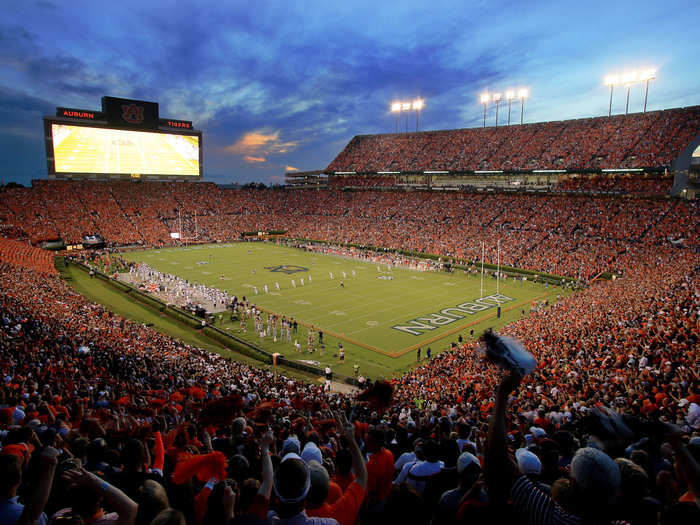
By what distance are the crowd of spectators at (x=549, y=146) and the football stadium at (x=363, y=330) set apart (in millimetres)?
415

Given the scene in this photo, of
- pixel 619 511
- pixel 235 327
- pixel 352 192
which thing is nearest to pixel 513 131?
pixel 352 192

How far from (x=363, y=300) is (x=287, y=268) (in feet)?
50.7

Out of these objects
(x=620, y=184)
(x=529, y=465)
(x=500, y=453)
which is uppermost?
(x=620, y=184)

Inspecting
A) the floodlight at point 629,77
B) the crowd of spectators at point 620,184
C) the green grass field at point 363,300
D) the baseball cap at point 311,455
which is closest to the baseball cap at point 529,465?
the baseball cap at point 311,455

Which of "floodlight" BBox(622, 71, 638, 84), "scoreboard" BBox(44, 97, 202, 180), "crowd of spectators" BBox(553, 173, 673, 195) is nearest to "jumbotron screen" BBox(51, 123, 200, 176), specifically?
"scoreboard" BBox(44, 97, 202, 180)

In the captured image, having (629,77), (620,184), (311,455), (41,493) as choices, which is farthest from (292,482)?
(629,77)

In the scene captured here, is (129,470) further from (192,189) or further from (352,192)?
(192,189)

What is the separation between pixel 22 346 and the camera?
45.6ft

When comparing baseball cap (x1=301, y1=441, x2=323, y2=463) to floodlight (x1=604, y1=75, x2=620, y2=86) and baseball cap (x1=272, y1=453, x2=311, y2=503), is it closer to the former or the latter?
baseball cap (x1=272, y1=453, x2=311, y2=503)

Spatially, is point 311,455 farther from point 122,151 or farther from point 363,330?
point 122,151

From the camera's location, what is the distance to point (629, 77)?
51406mm

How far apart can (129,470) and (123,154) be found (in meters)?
76.5

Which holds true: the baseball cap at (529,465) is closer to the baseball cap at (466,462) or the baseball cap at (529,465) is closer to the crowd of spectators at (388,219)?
the baseball cap at (466,462)

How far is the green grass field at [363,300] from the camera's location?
24.0 metres
